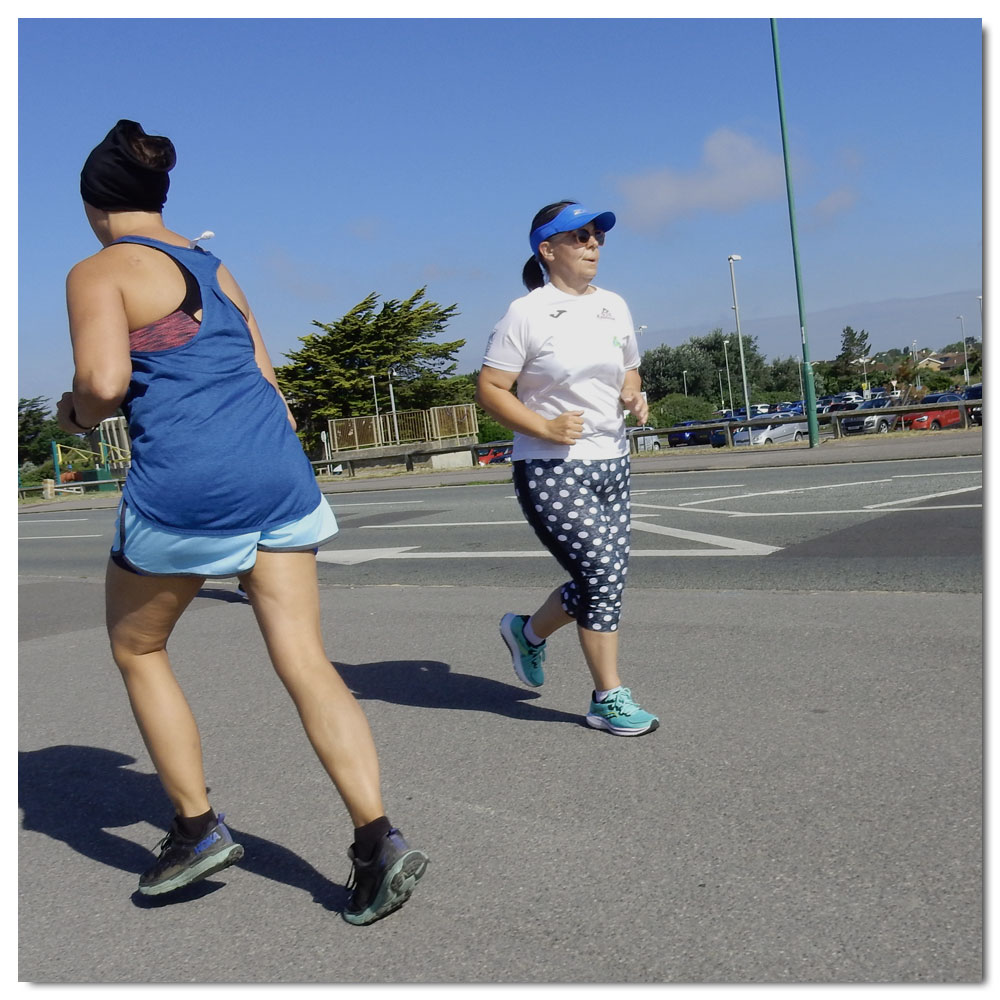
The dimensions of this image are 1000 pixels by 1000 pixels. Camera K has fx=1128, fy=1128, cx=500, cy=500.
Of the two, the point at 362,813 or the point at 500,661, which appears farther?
the point at 500,661

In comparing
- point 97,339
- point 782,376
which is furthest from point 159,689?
point 782,376

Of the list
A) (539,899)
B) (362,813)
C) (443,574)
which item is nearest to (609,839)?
(539,899)

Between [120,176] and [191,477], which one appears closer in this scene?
[191,477]

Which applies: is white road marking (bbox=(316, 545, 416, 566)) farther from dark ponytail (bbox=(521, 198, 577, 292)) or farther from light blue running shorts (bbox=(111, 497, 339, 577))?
light blue running shorts (bbox=(111, 497, 339, 577))

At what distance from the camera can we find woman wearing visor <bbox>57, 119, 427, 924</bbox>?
8.91 feet

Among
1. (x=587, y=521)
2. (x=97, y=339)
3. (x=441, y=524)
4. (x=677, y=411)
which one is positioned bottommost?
(x=441, y=524)

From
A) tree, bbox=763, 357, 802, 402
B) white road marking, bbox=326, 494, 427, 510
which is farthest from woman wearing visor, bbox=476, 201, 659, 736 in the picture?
tree, bbox=763, 357, 802, 402

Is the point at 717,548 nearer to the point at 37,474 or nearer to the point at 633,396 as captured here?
the point at 633,396

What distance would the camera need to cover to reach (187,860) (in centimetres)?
296

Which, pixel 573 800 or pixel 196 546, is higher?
pixel 196 546

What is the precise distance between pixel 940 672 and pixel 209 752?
288 centimetres

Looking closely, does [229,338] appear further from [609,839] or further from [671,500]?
[671,500]

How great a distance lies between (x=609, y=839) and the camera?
310cm

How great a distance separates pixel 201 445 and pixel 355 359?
54970mm
